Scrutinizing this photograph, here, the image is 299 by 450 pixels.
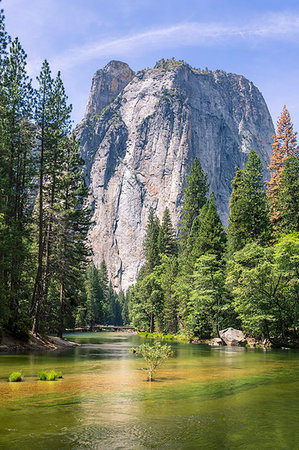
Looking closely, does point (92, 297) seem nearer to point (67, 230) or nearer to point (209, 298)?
point (209, 298)

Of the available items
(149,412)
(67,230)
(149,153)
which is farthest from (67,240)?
(149,153)

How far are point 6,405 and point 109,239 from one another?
166021 millimetres

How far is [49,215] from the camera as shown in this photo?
118 ft

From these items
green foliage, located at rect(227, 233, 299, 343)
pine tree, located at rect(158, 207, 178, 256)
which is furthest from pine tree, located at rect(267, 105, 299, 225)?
green foliage, located at rect(227, 233, 299, 343)

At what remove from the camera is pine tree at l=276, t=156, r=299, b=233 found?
137 feet

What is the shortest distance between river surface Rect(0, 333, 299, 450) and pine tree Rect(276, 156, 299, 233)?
92.4 feet

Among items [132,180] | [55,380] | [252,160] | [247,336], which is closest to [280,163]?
[252,160]

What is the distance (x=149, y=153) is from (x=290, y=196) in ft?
441

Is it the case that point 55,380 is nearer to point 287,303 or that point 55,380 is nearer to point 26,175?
point 26,175

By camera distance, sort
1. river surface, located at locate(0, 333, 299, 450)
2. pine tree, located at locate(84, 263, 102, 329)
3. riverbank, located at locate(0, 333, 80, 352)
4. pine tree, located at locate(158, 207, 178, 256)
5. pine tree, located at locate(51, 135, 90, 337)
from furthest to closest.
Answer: pine tree, located at locate(84, 263, 102, 329)
pine tree, located at locate(158, 207, 178, 256)
pine tree, located at locate(51, 135, 90, 337)
riverbank, located at locate(0, 333, 80, 352)
river surface, located at locate(0, 333, 299, 450)

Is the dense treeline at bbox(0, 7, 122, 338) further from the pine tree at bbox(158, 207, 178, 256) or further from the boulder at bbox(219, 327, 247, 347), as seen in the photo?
the pine tree at bbox(158, 207, 178, 256)

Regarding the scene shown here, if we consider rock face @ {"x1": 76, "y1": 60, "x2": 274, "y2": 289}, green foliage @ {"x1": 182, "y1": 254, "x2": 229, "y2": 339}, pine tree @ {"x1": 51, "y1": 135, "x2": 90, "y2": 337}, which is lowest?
green foliage @ {"x1": 182, "y1": 254, "x2": 229, "y2": 339}

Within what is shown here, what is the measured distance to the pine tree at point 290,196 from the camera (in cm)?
4172

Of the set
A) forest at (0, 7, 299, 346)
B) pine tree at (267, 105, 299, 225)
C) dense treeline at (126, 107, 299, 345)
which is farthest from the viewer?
pine tree at (267, 105, 299, 225)
